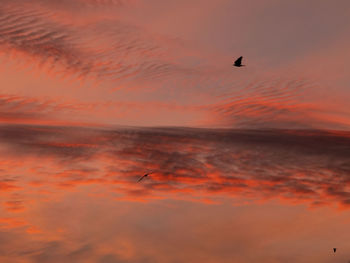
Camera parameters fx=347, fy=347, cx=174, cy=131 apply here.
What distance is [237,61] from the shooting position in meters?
34.1
